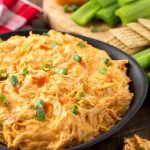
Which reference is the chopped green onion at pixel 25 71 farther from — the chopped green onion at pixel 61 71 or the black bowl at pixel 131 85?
Answer: the black bowl at pixel 131 85

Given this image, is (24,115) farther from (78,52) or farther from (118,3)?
(118,3)

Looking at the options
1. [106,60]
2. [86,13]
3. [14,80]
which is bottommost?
[86,13]

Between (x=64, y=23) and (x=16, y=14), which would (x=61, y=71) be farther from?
(x=16, y=14)

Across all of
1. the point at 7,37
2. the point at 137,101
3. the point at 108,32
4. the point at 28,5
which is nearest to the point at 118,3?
the point at 108,32

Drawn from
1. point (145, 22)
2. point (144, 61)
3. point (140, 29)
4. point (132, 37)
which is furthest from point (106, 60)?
point (145, 22)

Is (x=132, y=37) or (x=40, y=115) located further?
(x=132, y=37)

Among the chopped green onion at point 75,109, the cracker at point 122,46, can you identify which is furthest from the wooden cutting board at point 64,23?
the chopped green onion at point 75,109

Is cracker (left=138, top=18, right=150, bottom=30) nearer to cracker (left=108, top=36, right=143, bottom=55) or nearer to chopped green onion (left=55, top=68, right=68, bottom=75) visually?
cracker (left=108, top=36, right=143, bottom=55)
